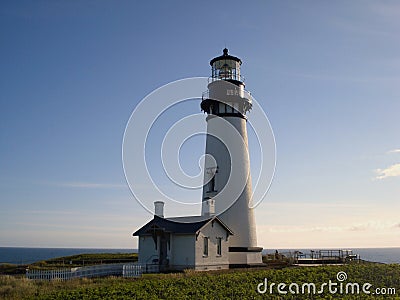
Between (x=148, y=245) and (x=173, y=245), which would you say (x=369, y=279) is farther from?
(x=148, y=245)

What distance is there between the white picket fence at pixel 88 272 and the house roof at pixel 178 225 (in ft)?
9.24

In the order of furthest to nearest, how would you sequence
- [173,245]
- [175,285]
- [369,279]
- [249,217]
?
[249,217] → [173,245] → [369,279] → [175,285]

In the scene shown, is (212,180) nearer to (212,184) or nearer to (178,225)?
(212,184)

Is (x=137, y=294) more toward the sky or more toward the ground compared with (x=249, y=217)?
more toward the ground

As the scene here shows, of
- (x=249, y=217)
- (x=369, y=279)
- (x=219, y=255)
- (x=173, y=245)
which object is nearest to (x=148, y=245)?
(x=173, y=245)

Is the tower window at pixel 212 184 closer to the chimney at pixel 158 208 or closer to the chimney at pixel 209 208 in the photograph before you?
the chimney at pixel 209 208

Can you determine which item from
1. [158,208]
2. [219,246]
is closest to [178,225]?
[158,208]

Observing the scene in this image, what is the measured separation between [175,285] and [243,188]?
11.3m

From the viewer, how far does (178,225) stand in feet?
87.3

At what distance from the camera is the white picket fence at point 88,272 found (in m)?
21.0

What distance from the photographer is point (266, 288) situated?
60.7 feet

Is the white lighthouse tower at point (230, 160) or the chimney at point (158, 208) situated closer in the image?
the white lighthouse tower at point (230, 160)

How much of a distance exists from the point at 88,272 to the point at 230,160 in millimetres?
11408

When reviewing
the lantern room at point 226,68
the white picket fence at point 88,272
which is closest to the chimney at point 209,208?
the white picket fence at point 88,272
